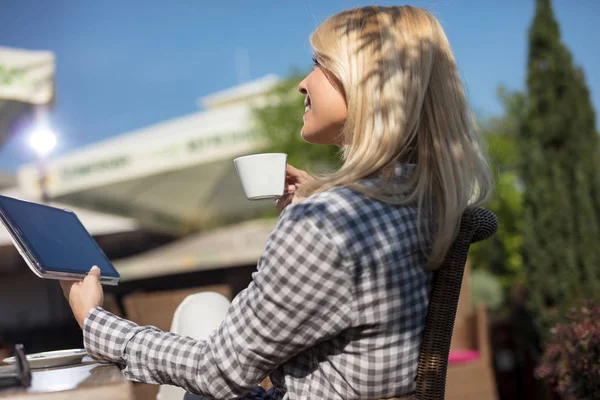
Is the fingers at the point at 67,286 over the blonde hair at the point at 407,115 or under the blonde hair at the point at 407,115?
under

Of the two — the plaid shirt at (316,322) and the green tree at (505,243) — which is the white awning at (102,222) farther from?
the plaid shirt at (316,322)

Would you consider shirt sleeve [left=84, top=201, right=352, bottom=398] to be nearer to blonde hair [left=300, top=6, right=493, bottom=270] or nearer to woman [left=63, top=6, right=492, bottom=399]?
woman [left=63, top=6, right=492, bottom=399]

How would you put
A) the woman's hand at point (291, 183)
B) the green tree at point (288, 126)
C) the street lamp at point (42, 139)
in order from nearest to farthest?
the woman's hand at point (291, 183)
the street lamp at point (42, 139)
the green tree at point (288, 126)

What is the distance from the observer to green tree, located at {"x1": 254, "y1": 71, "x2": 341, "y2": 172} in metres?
7.78

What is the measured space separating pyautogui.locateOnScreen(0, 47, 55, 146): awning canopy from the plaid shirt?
3.88 metres

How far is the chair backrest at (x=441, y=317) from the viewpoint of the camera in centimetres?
124

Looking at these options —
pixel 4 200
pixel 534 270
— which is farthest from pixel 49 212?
pixel 534 270

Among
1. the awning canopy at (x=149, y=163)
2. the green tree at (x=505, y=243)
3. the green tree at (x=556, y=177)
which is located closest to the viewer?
the green tree at (x=556, y=177)

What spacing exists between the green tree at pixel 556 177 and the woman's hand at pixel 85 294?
4.24m

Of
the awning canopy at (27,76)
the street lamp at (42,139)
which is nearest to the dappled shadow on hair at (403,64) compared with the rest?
the awning canopy at (27,76)

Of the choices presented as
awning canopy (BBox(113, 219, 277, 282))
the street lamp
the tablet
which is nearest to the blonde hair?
the tablet

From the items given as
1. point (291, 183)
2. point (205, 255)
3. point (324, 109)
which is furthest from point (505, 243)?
point (324, 109)

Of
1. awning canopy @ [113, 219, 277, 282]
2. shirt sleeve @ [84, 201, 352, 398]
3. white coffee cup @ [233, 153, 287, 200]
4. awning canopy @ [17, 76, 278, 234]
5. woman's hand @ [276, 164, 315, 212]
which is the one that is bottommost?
awning canopy @ [113, 219, 277, 282]

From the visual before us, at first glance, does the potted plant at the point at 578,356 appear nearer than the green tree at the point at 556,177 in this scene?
Yes
